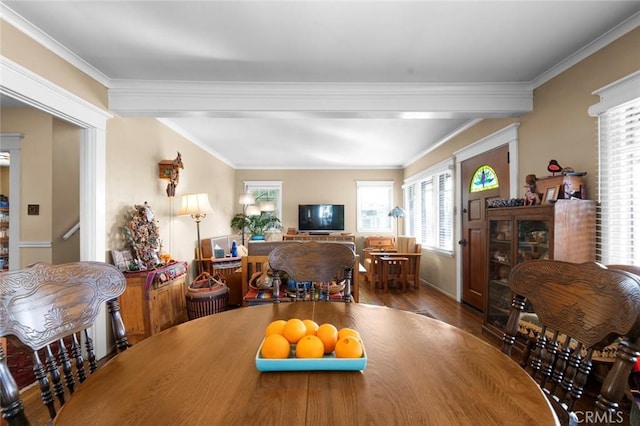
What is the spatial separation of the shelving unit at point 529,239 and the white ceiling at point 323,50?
1.15 m

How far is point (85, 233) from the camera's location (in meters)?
2.51

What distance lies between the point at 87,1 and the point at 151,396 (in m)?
2.27

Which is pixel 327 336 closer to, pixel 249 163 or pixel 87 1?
pixel 87 1

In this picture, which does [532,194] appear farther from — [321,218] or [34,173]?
[34,173]

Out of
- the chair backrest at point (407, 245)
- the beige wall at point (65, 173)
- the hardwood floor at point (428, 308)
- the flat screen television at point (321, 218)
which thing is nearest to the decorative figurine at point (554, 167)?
the hardwood floor at point (428, 308)

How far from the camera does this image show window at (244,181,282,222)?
707cm

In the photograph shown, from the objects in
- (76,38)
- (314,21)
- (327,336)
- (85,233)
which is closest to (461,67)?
(314,21)

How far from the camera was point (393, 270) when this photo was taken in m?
4.99

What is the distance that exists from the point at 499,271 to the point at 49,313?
3.35 m

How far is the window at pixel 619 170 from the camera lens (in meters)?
1.96

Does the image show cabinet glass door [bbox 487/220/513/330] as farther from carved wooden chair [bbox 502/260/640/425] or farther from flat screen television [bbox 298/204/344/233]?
flat screen television [bbox 298/204/344/233]

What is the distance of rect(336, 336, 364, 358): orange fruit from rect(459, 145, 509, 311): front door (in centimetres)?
310

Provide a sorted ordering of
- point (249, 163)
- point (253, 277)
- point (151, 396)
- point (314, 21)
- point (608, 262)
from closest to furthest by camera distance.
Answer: point (151, 396) < point (314, 21) < point (608, 262) < point (253, 277) < point (249, 163)

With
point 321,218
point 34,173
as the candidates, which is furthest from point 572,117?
point 34,173
